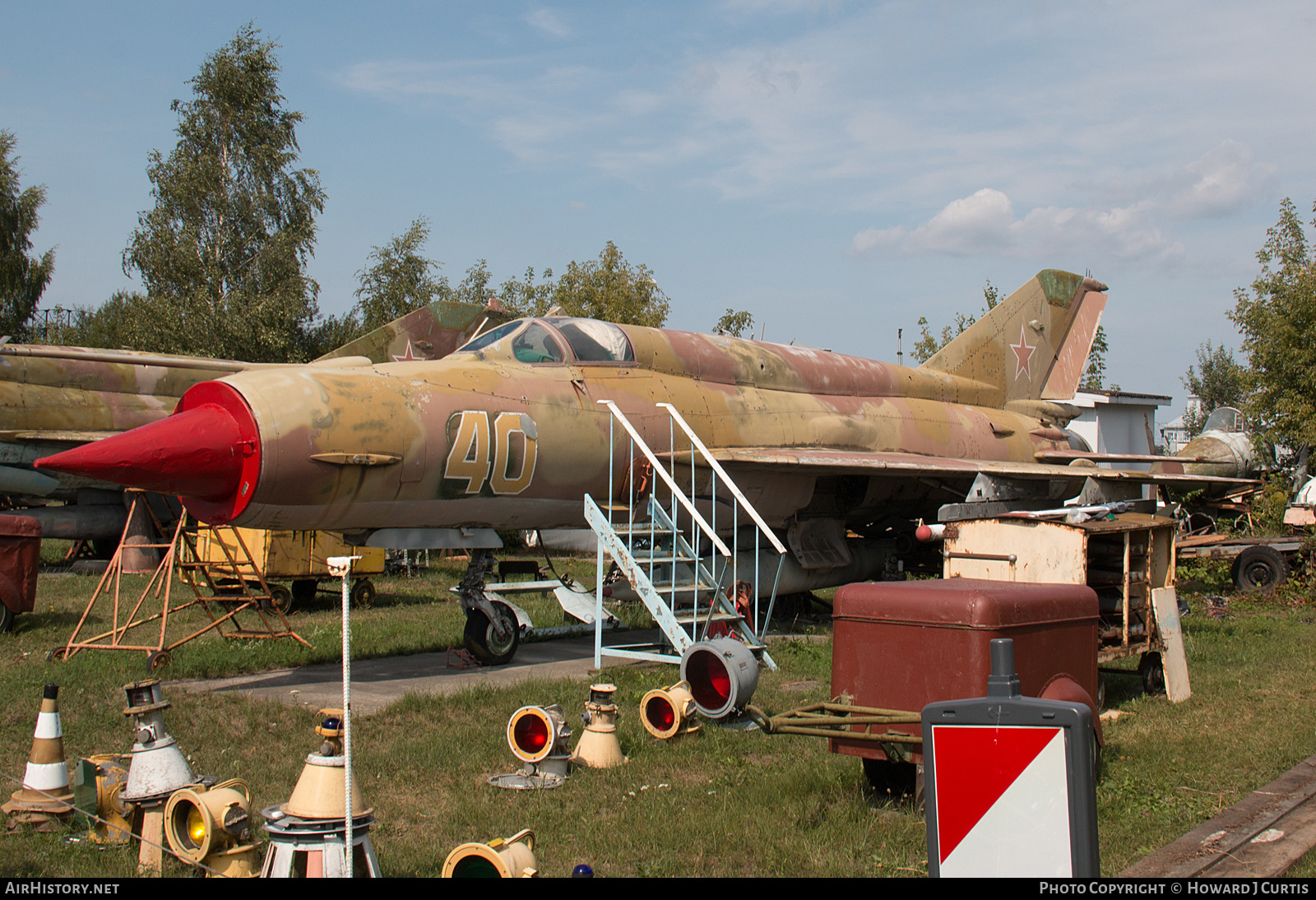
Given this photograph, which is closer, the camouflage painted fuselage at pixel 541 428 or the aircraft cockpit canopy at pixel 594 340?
the camouflage painted fuselage at pixel 541 428

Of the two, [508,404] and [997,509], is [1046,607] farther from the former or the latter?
[997,509]

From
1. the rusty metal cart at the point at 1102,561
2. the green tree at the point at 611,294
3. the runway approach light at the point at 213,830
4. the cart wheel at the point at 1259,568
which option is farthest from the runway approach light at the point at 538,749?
the green tree at the point at 611,294

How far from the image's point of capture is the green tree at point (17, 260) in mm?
38938

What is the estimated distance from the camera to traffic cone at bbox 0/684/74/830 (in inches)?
194

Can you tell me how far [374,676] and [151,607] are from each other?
5849 mm

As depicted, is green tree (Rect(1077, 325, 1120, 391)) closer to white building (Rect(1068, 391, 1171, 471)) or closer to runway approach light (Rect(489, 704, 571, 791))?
white building (Rect(1068, 391, 1171, 471))

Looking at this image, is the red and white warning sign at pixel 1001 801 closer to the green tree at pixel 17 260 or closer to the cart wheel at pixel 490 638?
the cart wheel at pixel 490 638

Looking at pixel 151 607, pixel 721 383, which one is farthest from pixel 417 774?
pixel 151 607

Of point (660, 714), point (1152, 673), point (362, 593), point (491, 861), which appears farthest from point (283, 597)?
point (491, 861)

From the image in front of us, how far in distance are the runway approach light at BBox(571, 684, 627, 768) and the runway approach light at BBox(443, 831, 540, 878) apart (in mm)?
2262

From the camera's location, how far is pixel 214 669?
30.1ft

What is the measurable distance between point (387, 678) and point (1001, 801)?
7.33 meters

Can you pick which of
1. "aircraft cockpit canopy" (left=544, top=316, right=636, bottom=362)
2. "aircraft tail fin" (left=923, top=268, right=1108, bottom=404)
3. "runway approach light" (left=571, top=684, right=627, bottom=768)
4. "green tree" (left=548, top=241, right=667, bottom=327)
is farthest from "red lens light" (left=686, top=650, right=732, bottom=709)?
"green tree" (left=548, top=241, right=667, bottom=327)

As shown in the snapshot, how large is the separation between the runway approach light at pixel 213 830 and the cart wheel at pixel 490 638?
5396 millimetres
